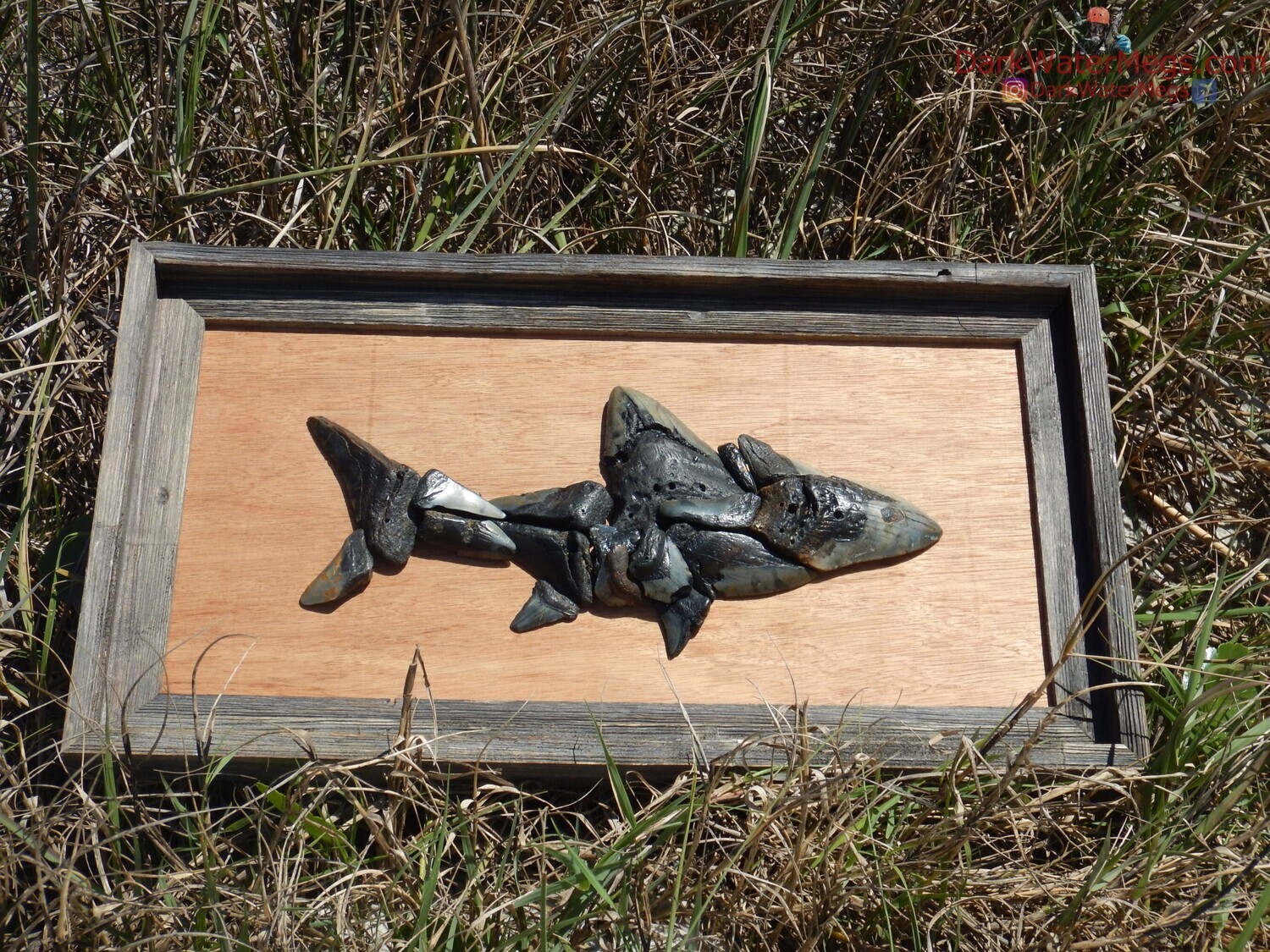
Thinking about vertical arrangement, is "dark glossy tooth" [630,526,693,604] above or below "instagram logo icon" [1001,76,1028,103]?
below

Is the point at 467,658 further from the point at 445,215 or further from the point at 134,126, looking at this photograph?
the point at 134,126

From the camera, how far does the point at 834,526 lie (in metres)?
2.04

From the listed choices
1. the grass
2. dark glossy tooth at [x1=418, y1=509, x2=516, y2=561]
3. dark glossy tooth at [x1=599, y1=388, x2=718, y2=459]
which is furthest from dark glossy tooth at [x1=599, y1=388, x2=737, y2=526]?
the grass

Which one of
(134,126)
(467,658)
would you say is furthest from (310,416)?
(134,126)

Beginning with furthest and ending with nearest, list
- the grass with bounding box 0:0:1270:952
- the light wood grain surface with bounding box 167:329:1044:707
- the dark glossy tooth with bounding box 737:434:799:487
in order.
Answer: the dark glossy tooth with bounding box 737:434:799:487 < the light wood grain surface with bounding box 167:329:1044:707 < the grass with bounding box 0:0:1270:952

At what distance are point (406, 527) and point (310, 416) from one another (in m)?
0.32

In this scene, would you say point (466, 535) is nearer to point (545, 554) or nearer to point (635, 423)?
point (545, 554)

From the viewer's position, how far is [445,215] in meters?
2.53

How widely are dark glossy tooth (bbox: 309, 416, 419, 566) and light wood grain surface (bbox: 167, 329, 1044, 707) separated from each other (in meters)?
0.04

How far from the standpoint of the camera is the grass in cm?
184

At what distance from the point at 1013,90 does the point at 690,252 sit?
2.93 feet

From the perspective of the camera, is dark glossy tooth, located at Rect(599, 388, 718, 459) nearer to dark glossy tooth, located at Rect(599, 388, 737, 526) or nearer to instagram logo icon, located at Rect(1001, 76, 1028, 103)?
dark glossy tooth, located at Rect(599, 388, 737, 526)

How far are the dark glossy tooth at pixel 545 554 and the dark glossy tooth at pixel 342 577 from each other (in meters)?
0.28

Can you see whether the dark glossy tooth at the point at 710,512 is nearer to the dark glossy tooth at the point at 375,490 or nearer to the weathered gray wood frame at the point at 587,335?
the weathered gray wood frame at the point at 587,335
